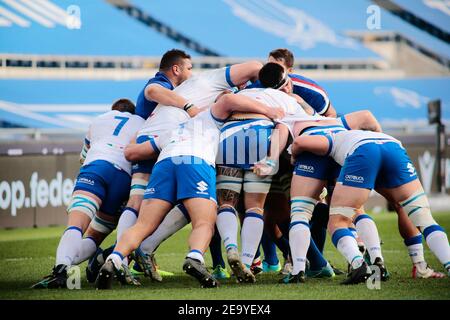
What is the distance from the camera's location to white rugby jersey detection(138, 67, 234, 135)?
7855 mm

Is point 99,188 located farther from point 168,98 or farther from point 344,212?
point 344,212

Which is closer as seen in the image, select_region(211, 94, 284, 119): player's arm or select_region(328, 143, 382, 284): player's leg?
select_region(328, 143, 382, 284): player's leg

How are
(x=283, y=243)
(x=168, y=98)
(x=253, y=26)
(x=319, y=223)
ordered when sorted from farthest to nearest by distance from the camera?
1. (x=253, y=26)
2. (x=319, y=223)
3. (x=283, y=243)
4. (x=168, y=98)

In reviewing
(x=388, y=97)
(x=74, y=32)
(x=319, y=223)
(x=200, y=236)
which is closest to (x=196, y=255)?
(x=200, y=236)

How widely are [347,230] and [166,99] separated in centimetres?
202

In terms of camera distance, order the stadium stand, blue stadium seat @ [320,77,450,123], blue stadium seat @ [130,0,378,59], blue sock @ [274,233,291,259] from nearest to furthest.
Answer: blue sock @ [274,233,291,259] < blue stadium seat @ [320,77,450,123] < blue stadium seat @ [130,0,378,59] < the stadium stand

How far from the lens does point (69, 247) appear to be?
728cm

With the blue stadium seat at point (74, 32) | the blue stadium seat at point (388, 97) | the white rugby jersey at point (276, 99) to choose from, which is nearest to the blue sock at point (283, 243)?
the white rugby jersey at point (276, 99)

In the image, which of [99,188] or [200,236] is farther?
[99,188]

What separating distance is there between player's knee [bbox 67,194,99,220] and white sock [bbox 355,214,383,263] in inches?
88.6

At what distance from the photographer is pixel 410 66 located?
91.5 ft

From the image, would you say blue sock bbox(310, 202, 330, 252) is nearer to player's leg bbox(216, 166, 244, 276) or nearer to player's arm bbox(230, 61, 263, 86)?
player's leg bbox(216, 166, 244, 276)

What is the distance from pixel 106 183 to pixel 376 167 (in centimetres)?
237

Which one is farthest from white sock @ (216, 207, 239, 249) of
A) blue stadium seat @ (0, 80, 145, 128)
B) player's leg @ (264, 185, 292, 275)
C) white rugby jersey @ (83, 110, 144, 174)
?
blue stadium seat @ (0, 80, 145, 128)
